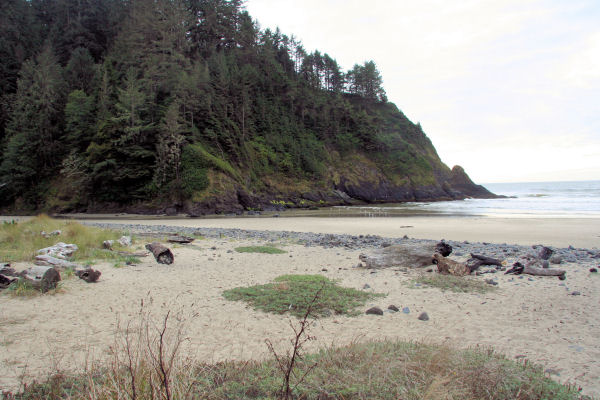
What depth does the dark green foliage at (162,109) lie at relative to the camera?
117ft

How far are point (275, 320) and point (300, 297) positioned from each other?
0.92 metres

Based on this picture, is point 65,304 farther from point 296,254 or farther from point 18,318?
point 296,254

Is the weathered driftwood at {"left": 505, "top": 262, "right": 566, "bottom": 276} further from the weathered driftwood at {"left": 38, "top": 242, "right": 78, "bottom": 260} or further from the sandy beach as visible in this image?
the weathered driftwood at {"left": 38, "top": 242, "right": 78, "bottom": 260}

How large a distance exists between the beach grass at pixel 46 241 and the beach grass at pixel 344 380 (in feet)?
25.5

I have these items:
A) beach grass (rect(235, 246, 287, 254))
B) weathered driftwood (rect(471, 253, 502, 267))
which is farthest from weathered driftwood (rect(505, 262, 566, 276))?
beach grass (rect(235, 246, 287, 254))

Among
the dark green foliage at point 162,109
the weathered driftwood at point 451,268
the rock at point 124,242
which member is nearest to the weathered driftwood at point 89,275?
the rock at point 124,242

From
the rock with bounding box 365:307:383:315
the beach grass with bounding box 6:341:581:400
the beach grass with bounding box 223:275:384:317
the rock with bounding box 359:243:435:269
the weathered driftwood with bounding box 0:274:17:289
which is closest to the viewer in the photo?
the beach grass with bounding box 6:341:581:400

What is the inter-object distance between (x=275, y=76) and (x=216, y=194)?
34.9m

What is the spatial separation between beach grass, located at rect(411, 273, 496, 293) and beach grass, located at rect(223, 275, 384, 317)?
1498mm

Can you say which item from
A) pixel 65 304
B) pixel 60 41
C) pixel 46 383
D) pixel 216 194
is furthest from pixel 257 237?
pixel 60 41

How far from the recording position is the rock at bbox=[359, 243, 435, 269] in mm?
8836

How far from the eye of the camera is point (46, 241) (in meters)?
10.8

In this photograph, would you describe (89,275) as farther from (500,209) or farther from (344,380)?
(500,209)

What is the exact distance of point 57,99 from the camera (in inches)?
→ 1619
